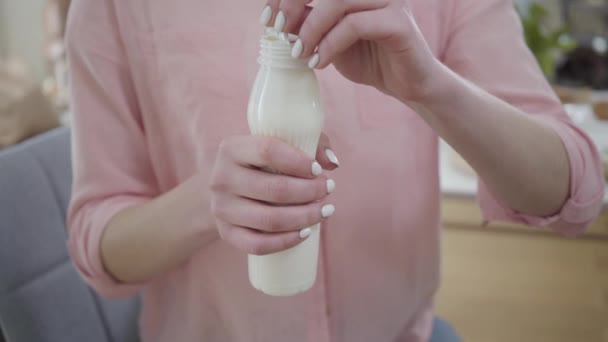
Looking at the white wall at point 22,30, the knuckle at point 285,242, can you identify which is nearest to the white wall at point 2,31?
the white wall at point 22,30

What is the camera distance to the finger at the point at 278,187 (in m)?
0.44

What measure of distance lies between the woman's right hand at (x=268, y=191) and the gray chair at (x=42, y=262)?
0.36 m

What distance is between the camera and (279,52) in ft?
1.40

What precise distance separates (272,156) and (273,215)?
0.16 ft

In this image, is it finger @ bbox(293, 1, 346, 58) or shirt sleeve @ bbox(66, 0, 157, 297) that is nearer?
finger @ bbox(293, 1, 346, 58)

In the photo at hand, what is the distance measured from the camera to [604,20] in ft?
7.07

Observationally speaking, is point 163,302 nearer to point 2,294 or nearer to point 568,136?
point 2,294

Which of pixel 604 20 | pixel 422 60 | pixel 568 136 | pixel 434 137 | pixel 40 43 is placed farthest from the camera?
pixel 40 43

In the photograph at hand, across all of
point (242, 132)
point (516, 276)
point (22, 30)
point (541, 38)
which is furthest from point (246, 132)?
point (22, 30)

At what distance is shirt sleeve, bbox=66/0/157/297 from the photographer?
0.63 metres

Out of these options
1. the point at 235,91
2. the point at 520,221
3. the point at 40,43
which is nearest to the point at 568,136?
the point at 520,221

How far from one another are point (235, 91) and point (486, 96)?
26cm

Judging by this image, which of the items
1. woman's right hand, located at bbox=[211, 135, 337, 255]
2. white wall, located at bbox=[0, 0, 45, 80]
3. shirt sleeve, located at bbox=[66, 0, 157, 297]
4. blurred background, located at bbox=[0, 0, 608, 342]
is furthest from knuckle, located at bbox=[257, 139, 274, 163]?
white wall, located at bbox=[0, 0, 45, 80]

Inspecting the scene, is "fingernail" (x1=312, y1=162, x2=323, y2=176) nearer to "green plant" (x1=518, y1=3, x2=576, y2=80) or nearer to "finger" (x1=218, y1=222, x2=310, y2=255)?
"finger" (x1=218, y1=222, x2=310, y2=255)
